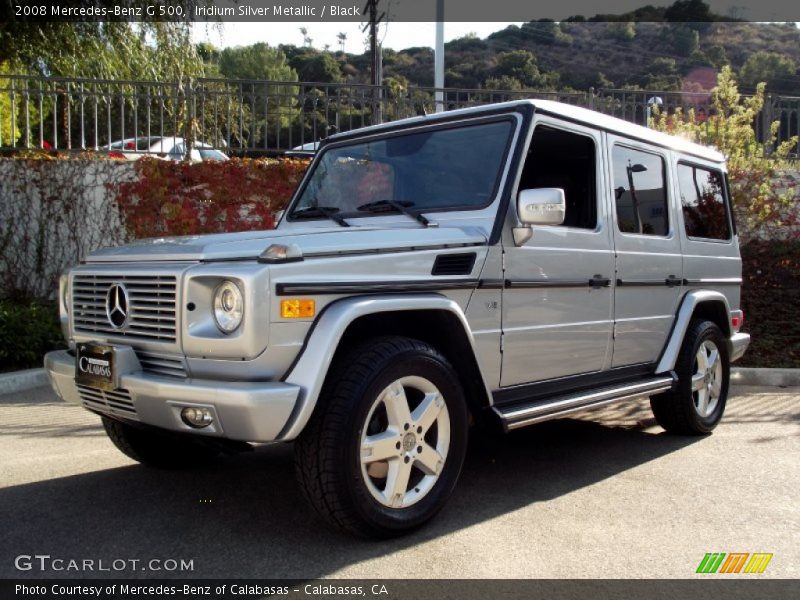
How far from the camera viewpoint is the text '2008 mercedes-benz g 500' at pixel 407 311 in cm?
306

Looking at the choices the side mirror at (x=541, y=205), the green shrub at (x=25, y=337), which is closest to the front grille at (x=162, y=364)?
the side mirror at (x=541, y=205)

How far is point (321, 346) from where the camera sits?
3.04 m

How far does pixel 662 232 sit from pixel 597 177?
2.94 feet

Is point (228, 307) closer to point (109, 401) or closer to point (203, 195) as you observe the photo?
point (109, 401)

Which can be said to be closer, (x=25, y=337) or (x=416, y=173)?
(x=416, y=173)

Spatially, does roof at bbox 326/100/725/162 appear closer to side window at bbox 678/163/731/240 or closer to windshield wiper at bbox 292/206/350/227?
side window at bbox 678/163/731/240

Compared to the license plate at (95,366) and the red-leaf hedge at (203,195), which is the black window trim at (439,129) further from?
the red-leaf hedge at (203,195)

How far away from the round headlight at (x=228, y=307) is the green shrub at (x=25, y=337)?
494 centimetres

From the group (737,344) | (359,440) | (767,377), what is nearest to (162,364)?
(359,440)

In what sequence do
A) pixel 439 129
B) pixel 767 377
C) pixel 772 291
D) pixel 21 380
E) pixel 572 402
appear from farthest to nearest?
pixel 772 291
pixel 767 377
pixel 21 380
pixel 439 129
pixel 572 402

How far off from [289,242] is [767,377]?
6.19m

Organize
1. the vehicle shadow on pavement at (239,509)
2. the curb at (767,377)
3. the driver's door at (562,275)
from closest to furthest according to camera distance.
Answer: the vehicle shadow on pavement at (239,509)
the driver's door at (562,275)
the curb at (767,377)

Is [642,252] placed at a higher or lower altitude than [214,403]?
higher

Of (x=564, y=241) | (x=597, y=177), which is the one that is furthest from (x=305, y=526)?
(x=597, y=177)
